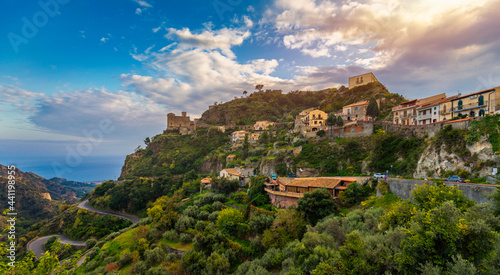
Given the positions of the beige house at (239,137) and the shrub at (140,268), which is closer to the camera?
the shrub at (140,268)

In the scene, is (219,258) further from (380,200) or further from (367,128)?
(367,128)

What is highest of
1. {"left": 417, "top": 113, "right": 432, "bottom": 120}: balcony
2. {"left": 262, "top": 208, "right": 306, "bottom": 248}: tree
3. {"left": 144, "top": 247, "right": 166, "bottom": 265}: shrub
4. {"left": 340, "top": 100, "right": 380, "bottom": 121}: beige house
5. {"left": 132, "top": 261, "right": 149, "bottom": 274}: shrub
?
{"left": 340, "top": 100, "right": 380, "bottom": 121}: beige house

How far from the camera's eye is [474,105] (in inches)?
1033

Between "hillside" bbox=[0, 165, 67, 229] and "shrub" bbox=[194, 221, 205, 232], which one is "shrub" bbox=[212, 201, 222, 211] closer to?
"shrub" bbox=[194, 221, 205, 232]

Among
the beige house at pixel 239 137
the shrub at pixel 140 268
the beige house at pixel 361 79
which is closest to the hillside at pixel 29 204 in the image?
the shrub at pixel 140 268

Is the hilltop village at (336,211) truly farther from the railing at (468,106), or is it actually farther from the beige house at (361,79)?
the beige house at (361,79)

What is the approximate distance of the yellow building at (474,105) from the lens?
2441 cm

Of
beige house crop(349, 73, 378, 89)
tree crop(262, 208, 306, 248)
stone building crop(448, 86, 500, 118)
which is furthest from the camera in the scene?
beige house crop(349, 73, 378, 89)

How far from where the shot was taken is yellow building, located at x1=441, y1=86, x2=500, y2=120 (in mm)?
24406

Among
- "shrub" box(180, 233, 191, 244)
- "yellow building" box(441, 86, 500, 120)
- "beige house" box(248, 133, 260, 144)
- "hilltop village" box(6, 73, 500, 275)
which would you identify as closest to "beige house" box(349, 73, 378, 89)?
"hilltop village" box(6, 73, 500, 275)

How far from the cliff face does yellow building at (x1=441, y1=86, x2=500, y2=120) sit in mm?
6703

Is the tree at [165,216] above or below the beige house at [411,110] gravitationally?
below

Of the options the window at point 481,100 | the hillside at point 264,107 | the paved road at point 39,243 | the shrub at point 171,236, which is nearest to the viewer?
the window at point 481,100

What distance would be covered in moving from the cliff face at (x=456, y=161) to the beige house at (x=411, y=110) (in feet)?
48.3
